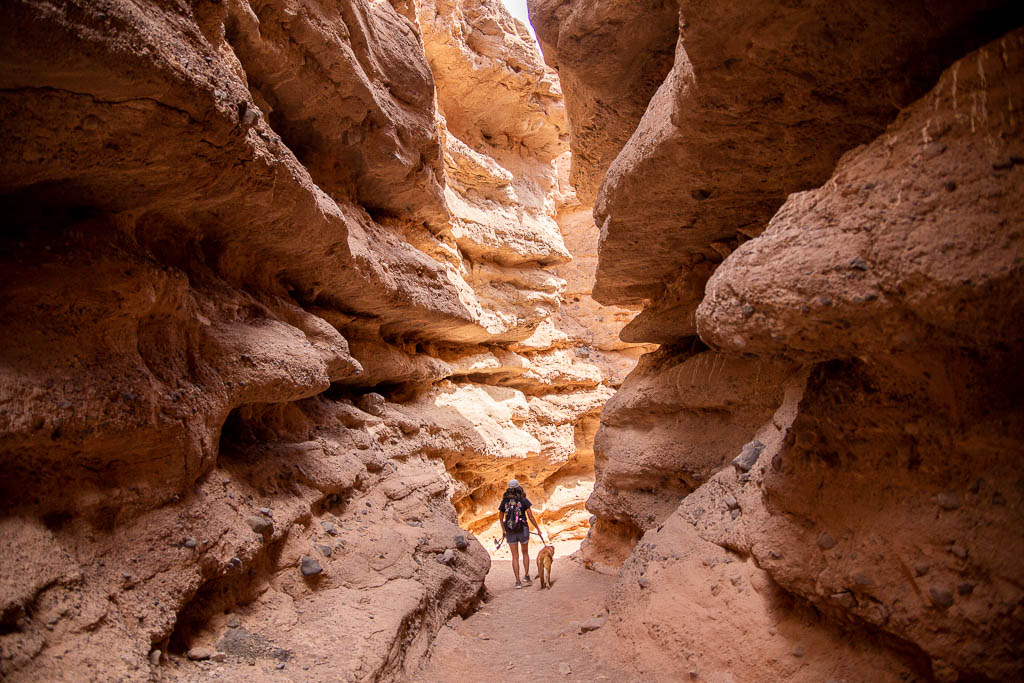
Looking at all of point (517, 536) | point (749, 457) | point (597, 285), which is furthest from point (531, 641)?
point (597, 285)

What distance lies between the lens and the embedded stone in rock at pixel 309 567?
3135mm

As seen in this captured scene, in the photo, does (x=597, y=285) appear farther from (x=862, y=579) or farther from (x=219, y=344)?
(x=862, y=579)

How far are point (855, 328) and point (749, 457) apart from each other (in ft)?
6.12

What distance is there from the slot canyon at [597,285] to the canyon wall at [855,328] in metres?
0.01

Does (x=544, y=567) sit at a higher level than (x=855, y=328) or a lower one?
lower

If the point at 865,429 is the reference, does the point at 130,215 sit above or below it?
above

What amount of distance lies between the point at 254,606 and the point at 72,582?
977 mm

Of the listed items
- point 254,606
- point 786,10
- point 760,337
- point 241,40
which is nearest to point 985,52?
point 786,10

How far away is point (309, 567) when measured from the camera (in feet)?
10.3

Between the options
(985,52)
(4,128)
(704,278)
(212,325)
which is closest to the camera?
(985,52)

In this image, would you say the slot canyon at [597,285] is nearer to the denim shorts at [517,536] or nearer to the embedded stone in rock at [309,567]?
the embedded stone in rock at [309,567]

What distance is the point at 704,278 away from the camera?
4.61 m

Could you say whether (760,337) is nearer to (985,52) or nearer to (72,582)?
(985,52)

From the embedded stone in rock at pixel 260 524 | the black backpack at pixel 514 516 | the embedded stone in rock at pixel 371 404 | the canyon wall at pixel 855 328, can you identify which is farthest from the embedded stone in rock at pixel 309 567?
the black backpack at pixel 514 516
